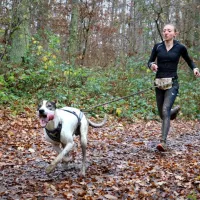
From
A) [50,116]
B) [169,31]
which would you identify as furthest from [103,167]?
[169,31]

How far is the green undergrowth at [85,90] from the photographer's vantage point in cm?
1094

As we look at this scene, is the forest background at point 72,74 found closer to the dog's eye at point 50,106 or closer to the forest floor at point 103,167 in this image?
the forest floor at point 103,167

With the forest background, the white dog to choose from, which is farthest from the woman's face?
the forest background

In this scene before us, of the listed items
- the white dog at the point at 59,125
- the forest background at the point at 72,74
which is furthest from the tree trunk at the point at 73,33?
the white dog at the point at 59,125

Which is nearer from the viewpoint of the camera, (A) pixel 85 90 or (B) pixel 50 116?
(B) pixel 50 116

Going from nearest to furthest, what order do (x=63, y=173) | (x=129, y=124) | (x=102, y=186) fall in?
(x=102, y=186)
(x=63, y=173)
(x=129, y=124)

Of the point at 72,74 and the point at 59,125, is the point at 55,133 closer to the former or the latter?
the point at 59,125

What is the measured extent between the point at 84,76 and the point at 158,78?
7343 mm

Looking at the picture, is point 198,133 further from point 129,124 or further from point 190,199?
point 190,199

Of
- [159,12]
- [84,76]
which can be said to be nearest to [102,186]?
[84,76]

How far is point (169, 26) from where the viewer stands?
612 centimetres

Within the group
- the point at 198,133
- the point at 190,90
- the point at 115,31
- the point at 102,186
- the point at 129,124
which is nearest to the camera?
the point at 102,186

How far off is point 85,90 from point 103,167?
24.7ft

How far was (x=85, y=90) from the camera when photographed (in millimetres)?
12656
